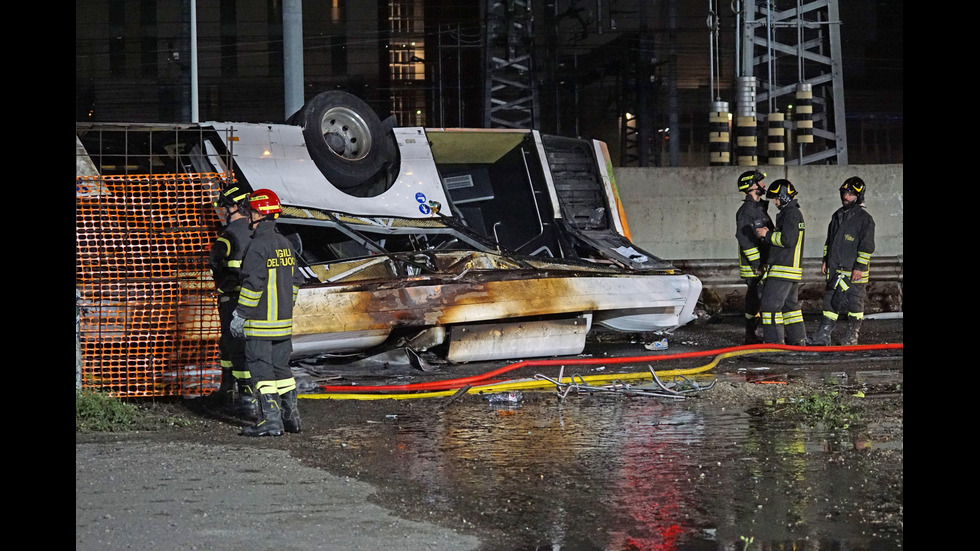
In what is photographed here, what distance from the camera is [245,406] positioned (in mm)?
7391

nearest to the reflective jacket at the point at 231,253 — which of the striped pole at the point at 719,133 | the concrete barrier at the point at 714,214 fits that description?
the concrete barrier at the point at 714,214

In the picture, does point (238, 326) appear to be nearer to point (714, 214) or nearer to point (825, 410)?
point (825, 410)

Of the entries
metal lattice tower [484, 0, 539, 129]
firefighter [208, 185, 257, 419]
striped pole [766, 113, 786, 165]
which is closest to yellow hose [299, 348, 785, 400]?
firefighter [208, 185, 257, 419]

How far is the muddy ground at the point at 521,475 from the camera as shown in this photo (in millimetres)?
4570

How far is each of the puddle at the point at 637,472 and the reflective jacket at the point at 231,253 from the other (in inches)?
42.8

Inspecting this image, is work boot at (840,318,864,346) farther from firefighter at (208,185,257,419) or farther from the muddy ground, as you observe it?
firefighter at (208,185,257,419)

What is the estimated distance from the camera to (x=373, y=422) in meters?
7.26

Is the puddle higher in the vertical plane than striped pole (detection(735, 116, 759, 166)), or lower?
lower

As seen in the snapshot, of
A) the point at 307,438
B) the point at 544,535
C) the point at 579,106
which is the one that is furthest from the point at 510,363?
the point at 579,106

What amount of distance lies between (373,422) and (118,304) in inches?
74.8

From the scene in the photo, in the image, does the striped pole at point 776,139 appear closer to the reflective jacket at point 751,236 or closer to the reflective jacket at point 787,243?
the reflective jacket at point 751,236

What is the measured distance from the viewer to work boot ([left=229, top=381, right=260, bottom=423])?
7.29m

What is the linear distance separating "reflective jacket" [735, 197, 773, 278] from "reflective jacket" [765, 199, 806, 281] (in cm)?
19

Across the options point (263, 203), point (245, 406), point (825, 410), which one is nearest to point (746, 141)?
point (825, 410)
